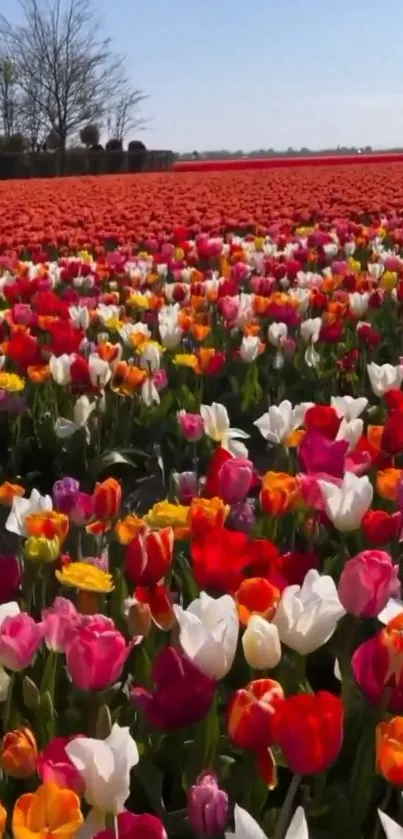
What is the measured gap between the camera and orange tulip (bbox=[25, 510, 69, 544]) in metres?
1.96

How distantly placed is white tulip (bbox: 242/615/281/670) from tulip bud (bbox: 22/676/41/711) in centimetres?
37

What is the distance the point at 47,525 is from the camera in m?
1.96

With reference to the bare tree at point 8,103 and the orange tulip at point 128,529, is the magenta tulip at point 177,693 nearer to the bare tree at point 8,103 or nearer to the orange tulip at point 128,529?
the orange tulip at point 128,529

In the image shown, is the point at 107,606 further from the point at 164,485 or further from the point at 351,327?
the point at 351,327

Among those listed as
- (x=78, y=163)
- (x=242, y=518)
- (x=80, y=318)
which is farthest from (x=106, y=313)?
(x=78, y=163)

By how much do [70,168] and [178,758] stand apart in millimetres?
32946

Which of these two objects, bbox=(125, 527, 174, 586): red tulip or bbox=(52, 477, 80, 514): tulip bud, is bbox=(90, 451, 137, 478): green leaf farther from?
bbox=(125, 527, 174, 586): red tulip

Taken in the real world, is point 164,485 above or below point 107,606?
below

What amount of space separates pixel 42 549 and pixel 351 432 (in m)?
0.88

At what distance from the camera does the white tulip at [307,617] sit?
4.96 feet

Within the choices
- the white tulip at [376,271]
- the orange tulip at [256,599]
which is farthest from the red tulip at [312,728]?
the white tulip at [376,271]

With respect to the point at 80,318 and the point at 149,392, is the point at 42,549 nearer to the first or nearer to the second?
the point at 149,392

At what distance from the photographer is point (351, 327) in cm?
461

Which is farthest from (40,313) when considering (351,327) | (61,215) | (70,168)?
(70,168)
